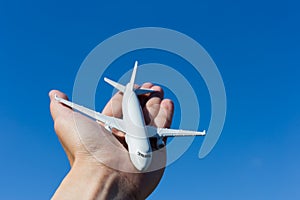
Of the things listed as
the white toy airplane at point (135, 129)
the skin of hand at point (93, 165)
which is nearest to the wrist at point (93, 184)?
the skin of hand at point (93, 165)

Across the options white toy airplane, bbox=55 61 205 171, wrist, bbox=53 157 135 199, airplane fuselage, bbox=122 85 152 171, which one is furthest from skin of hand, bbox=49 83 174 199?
white toy airplane, bbox=55 61 205 171

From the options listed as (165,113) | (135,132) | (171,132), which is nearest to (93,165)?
(165,113)

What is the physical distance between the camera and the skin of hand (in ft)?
40.5

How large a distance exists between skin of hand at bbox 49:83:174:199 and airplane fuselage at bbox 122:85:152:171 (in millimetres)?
764

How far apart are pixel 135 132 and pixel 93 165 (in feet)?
24.8

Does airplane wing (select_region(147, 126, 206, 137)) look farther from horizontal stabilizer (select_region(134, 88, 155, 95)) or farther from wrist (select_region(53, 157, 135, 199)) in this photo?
wrist (select_region(53, 157, 135, 199))

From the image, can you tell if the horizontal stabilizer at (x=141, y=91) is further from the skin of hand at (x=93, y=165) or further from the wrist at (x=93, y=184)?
the wrist at (x=93, y=184)

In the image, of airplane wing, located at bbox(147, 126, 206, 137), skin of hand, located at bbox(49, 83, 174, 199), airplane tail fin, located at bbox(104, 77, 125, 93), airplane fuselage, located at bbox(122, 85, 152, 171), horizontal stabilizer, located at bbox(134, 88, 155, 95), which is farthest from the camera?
airplane tail fin, located at bbox(104, 77, 125, 93)

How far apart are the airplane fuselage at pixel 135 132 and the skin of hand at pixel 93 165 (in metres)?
0.76

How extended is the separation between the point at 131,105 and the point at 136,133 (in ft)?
12.0

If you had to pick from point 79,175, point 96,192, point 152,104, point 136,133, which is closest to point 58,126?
point 79,175

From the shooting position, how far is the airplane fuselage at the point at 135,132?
56.1 feet

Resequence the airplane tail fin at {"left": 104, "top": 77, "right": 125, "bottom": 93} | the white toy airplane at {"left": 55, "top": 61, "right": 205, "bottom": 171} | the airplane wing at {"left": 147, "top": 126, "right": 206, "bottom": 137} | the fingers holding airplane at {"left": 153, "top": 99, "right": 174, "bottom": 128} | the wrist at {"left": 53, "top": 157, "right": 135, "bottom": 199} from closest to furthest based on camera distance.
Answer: the wrist at {"left": 53, "top": 157, "right": 135, "bottom": 199} < the white toy airplane at {"left": 55, "top": 61, "right": 205, "bottom": 171} < the fingers holding airplane at {"left": 153, "top": 99, "right": 174, "bottom": 128} < the airplane wing at {"left": 147, "top": 126, "right": 206, "bottom": 137} < the airplane tail fin at {"left": 104, "top": 77, "right": 125, "bottom": 93}

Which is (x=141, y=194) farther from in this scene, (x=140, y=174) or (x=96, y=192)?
(x=96, y=192)
